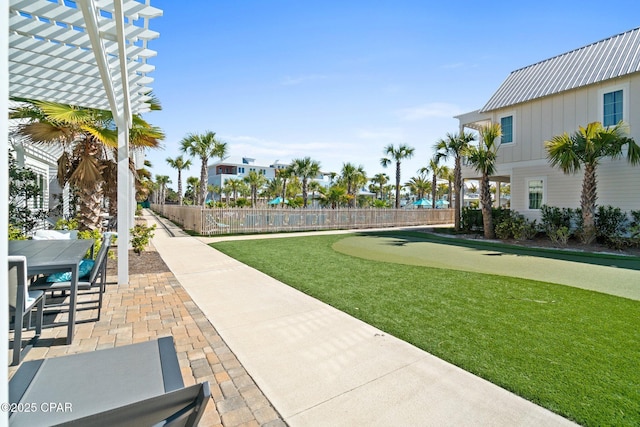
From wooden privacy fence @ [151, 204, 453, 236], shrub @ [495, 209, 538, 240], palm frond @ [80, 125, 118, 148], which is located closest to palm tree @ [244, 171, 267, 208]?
wooden privacy fence @ [151, 204, 453, 236]

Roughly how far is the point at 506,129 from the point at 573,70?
11.3ft

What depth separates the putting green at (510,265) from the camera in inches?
257

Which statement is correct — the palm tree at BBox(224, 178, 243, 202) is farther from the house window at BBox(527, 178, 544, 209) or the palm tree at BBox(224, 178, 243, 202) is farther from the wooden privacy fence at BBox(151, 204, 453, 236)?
the house window at BBox(527, 178, 544, 209)

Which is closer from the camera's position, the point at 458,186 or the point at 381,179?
the point at 458,186

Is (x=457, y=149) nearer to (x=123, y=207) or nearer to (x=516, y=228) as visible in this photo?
(x=516, y=228)

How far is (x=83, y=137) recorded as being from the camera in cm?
811

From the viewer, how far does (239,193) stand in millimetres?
53969

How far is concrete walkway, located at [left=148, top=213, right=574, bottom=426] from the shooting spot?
2.40 metres

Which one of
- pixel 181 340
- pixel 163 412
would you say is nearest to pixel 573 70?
pixel 181 340

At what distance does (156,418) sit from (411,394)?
7.40 ft

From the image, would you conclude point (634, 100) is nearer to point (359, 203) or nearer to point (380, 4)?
point (380, 4)

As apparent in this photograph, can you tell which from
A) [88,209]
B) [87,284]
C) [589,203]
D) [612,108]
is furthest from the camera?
[612,108]

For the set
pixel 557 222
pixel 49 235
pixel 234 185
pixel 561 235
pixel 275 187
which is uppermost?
pixel 234 185

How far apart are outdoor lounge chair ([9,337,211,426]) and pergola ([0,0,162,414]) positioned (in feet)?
12.6
